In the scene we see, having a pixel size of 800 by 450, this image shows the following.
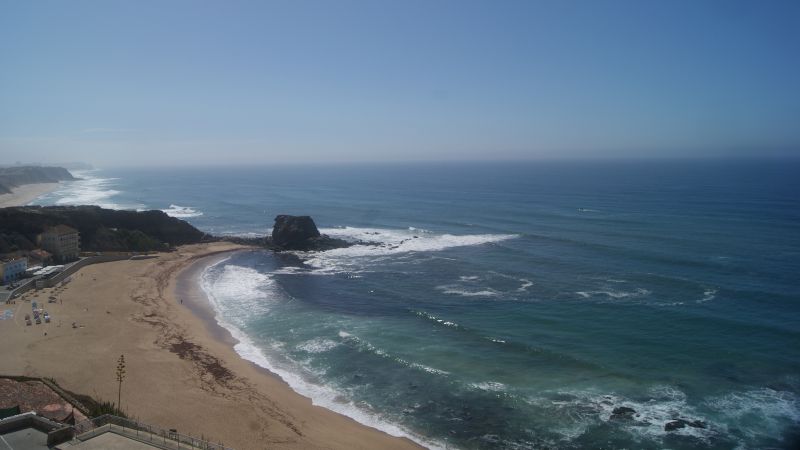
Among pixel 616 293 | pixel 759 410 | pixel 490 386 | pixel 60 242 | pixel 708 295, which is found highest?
pixel 60 242

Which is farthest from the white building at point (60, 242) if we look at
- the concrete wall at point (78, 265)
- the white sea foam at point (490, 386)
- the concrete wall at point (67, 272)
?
the white sea foam at point (490, 386)

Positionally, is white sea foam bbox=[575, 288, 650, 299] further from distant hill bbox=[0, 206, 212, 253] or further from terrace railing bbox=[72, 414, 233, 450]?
distant hill bbox=[0, 206, 212, 253]

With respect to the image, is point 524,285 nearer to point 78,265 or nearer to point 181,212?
point 78,265

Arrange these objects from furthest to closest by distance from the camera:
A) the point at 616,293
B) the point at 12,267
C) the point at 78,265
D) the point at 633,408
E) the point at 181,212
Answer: the point at 181,212
the point at 78,265
the point at 12,267
the point at 616,293
the point at 633,408

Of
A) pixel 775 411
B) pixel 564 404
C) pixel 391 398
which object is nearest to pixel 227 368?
pixel 391 398

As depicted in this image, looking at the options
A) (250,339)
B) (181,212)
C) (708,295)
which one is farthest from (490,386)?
(181,212)

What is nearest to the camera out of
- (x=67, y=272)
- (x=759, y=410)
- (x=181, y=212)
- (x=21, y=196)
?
(x=759, y=410)

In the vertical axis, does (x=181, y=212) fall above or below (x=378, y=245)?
above
